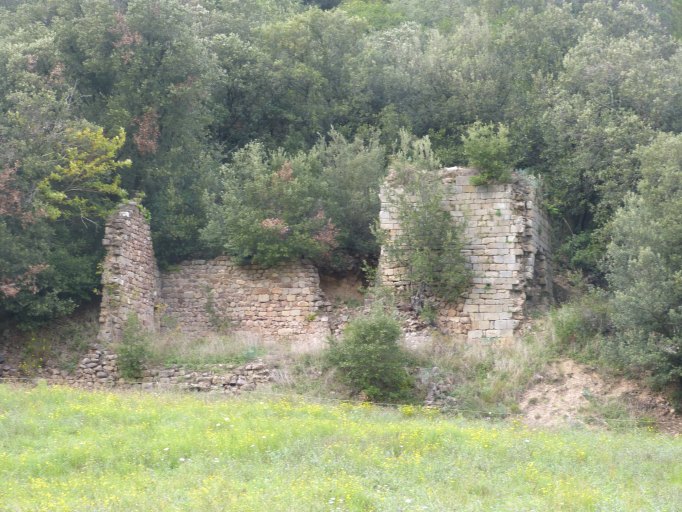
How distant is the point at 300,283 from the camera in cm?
2400

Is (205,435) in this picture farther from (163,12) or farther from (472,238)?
(163,12)

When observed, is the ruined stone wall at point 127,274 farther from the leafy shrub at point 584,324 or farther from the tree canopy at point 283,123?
the leafy shrub at point 584,324

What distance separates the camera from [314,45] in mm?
30266

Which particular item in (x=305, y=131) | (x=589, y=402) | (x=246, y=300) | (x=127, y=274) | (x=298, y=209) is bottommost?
(x=589, y=402)

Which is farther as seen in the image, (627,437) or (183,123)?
(183,123)

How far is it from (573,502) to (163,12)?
1764cm

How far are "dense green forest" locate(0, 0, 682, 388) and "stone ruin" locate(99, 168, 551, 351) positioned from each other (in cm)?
60

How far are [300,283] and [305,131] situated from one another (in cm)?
630

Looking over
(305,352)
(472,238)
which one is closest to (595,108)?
(472,238)

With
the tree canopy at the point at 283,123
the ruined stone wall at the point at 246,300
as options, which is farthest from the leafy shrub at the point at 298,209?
the ruined stone wall at the point at 246,300

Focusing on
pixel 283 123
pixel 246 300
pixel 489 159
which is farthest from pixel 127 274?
pixel 489 159

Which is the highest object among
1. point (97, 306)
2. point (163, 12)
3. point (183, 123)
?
point (163, 12)

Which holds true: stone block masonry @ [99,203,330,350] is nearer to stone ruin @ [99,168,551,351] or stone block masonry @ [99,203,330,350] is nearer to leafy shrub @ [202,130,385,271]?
stone ruin @ [99,168,551,351]

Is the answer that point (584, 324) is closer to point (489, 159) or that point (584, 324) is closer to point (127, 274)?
point (489, 159)
